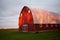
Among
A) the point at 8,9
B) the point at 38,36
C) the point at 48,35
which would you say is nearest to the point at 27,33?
the point at 38,36

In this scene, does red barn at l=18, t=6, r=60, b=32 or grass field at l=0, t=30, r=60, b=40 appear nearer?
grass field at l=0, t=30, r=60, b=40

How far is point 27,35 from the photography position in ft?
8.70

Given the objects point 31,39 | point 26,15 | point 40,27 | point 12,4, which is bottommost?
point 31,39

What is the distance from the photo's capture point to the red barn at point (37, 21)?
2.73m

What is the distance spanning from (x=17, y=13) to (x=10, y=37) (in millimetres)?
456

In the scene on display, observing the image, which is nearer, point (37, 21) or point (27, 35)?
point (27, 35)

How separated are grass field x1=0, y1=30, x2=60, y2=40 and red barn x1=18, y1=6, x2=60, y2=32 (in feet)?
0.35

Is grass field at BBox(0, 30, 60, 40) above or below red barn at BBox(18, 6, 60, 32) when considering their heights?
below

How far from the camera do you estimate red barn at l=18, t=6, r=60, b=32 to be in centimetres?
273

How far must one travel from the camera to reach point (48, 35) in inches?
108

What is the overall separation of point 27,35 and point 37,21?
1.33 feet

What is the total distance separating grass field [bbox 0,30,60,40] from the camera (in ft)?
8.15

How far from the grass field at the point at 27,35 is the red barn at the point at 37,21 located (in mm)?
106

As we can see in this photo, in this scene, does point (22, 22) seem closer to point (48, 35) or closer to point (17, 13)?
point (17, 13)
